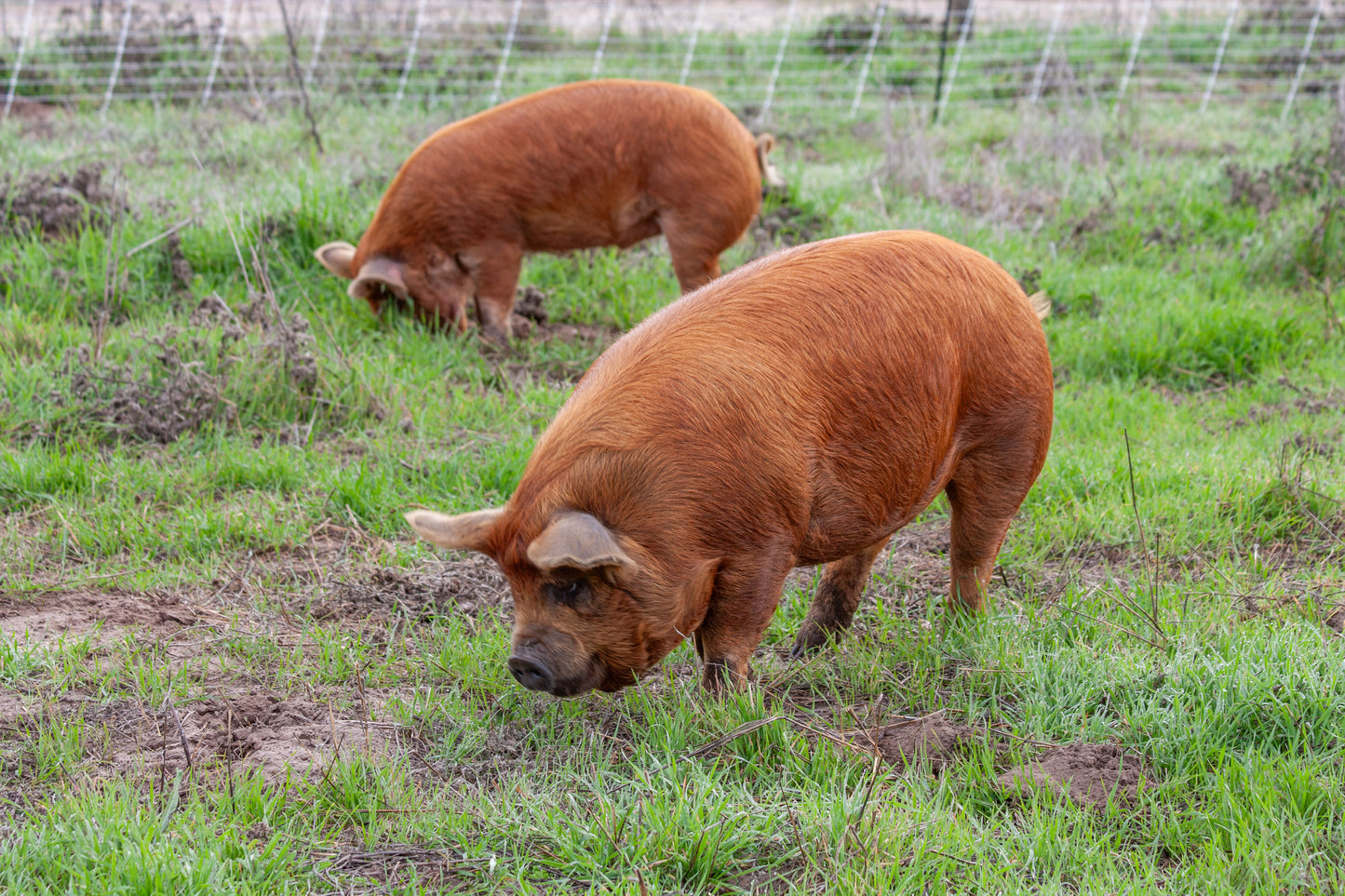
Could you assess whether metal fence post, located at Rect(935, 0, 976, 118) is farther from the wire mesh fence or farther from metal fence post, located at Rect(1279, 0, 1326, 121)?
metal fence post, located at Rect(1279, 0, 1326, 121)

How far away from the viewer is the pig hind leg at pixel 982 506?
→ 3637 millimetres

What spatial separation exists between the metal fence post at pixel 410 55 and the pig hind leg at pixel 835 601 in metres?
7.93

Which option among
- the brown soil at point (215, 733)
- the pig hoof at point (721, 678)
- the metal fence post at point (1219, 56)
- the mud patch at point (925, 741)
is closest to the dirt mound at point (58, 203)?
the brown soil at point (215, 733)

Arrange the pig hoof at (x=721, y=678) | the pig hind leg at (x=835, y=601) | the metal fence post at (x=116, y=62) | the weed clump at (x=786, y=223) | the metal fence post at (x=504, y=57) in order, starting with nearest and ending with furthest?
the pig hoof at (x=721, y=678)
the pig hind leg at (x=835, y=601)
the weed clump at (x=786, y=223)
the metal fence post at (x=116, y=62)
the metal fence post at (x=504, y=57)

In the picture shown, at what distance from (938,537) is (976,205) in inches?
166

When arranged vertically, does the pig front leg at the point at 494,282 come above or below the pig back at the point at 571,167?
below

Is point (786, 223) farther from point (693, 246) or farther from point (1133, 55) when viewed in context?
point (1133, 55)

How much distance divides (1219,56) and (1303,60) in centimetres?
80

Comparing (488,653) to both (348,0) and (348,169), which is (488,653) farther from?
(348,0)

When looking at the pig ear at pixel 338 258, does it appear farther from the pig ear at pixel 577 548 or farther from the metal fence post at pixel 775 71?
the metal fence post at pixel 775 71

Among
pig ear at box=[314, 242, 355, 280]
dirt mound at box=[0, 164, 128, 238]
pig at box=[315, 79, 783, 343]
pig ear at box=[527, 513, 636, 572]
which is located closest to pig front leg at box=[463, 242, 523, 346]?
pig at box=[315, 79, 783, 343]

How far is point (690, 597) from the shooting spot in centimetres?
310

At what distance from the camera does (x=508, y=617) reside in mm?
4035

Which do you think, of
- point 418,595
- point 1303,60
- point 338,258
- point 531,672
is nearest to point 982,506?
point 531,672
